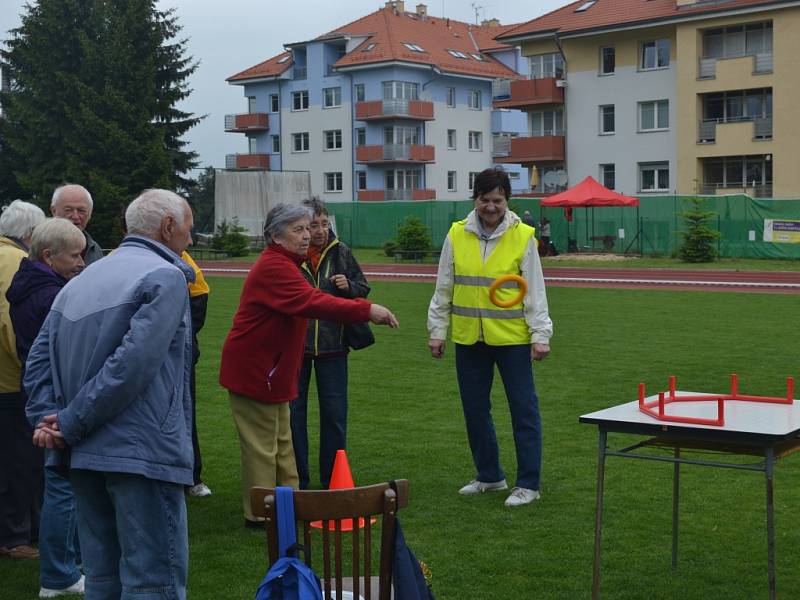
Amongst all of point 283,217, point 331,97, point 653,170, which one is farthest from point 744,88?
point 283,217

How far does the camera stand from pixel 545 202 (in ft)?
136

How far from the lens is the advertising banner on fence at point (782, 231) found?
121ft

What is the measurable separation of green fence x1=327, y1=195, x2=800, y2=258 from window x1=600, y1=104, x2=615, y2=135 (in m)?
7.87

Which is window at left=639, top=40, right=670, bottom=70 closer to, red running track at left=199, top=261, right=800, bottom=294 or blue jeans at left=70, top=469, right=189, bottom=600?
red running track at left=199, top=261, right=800, bottom=294

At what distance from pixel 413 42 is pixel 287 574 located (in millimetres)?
72494

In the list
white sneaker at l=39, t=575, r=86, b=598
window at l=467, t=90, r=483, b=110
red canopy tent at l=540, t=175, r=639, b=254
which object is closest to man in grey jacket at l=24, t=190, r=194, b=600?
white sneaker at l=39, t=575, r=86, b=598

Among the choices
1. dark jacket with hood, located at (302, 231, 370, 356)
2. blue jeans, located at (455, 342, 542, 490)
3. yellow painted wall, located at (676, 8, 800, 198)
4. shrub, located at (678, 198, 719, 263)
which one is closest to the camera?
blue jeans, located at (455, 342, 542, 490)

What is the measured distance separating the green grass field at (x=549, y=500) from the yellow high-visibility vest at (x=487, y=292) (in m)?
1.14

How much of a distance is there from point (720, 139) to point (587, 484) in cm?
4114

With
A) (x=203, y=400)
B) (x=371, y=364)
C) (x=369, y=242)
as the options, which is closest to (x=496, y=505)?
(x=203, y=400)

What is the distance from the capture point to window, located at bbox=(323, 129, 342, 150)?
7369 centimetres

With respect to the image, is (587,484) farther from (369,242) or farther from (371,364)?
(369,242)

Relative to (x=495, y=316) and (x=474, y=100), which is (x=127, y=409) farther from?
(x=474, y=100)

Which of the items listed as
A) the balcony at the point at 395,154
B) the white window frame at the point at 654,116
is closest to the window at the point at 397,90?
the balcony at the point at 395,154
